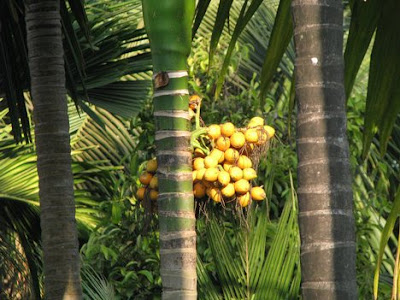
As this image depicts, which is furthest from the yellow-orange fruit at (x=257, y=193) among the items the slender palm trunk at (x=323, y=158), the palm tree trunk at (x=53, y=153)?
the palm tree trunk at (x=53, y=153)

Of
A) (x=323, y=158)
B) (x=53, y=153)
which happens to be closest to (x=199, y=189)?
(x=323, y=158)

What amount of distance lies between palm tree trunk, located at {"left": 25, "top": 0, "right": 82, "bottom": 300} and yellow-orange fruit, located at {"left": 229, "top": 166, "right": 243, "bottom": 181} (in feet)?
4.86

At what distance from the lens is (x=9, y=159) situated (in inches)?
297

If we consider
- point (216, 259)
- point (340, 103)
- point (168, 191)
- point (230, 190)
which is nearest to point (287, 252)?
point (216, 259)

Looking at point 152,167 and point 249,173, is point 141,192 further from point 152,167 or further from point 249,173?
point 249,173

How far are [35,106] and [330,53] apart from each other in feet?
8.11

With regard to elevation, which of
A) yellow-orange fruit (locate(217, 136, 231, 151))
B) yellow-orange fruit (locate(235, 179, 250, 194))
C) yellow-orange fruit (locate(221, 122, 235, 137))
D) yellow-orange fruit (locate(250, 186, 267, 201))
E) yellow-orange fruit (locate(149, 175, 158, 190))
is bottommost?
yellow-orange fruit (locate(250, 186, 267, 201))

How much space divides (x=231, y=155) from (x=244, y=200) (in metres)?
0.20

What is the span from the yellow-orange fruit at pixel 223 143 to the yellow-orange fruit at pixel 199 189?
17 cm

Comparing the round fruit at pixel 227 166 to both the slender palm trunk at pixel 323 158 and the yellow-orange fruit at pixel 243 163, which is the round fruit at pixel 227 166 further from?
the slender palm trunk at pixel 323 158

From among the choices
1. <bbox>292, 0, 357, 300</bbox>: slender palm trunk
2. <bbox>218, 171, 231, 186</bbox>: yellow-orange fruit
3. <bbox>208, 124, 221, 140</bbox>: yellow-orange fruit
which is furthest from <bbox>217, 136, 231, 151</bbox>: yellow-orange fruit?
<bbox>292, 0, 357, 300</bbox>: slender palm trunk

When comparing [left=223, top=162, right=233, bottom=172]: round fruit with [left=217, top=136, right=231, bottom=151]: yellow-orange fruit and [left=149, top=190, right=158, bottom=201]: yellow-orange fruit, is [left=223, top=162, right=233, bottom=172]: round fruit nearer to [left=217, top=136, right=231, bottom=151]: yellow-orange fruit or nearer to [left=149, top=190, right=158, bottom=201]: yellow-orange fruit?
[left=217, top=136, right=231, bottom=151]: yellow-orange fruit

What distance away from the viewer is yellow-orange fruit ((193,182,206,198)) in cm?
372

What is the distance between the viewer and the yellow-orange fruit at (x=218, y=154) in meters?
3.71
